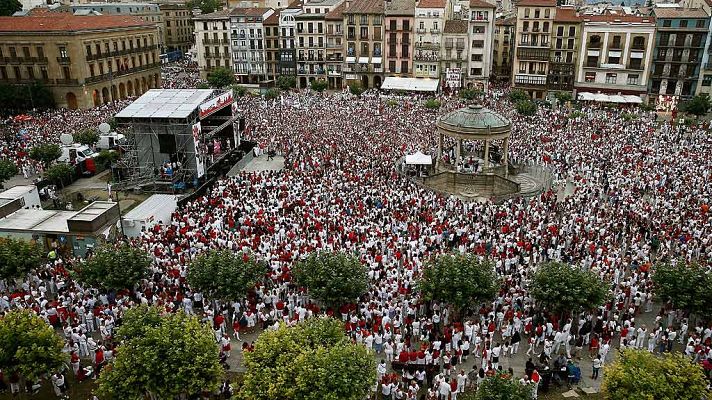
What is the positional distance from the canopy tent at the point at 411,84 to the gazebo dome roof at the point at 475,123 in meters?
36.3

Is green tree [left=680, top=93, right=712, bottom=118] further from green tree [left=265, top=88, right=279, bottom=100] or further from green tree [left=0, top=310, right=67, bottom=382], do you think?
green tree [left=0, top=310, right=67, bottom=382]

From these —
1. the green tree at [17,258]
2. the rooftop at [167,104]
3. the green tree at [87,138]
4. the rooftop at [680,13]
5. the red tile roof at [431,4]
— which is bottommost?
the green tree at [87,138]

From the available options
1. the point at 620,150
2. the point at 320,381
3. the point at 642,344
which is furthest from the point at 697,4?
the point at 320,381

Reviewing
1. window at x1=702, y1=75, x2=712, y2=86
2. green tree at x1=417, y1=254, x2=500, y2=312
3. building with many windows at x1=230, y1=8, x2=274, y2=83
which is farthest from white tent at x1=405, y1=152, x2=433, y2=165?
building with many windows at x1=230, y1=8, x2=274, y2=83

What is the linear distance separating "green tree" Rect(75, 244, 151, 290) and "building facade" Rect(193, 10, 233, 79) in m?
76.5

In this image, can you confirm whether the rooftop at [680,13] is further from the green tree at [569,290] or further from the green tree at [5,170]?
the green tree at [5,170]

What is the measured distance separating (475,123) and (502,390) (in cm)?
2793

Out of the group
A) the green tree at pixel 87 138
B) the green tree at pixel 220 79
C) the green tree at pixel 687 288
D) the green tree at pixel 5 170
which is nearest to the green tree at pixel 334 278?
the green tree at pixel 687 288

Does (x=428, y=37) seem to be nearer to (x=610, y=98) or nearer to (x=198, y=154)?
(x=610, y=98)

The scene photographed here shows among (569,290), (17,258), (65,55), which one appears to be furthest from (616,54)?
(17,258)

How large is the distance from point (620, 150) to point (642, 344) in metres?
28.8

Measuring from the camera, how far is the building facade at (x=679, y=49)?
230 feet

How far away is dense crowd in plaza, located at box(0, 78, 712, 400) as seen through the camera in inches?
890

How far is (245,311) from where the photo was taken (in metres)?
25.0
